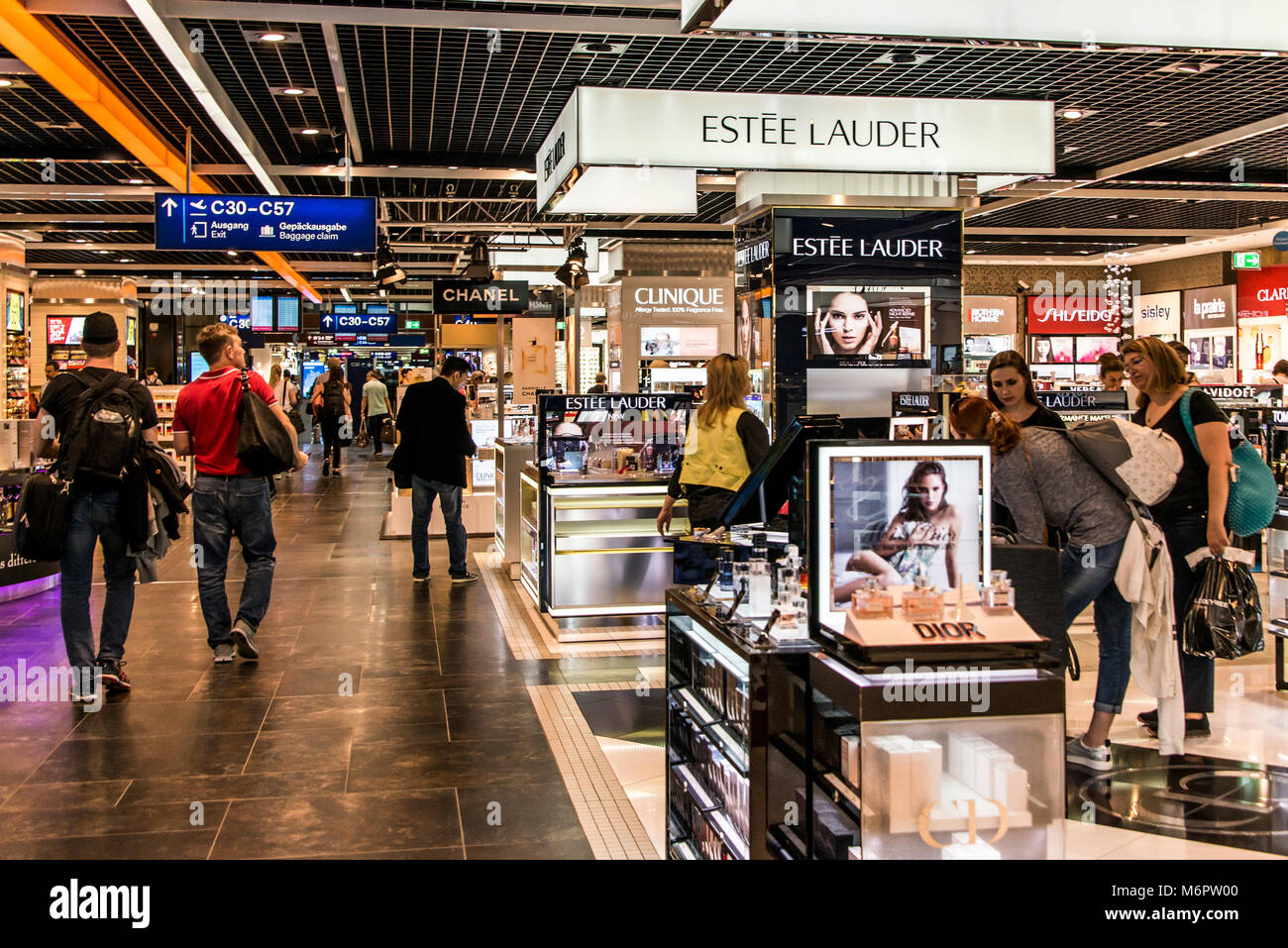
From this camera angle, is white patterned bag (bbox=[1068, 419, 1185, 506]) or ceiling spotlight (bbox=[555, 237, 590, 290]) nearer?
white patterned bag (bbox=[1068, 419, 1185, 506])

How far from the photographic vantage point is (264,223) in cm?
970

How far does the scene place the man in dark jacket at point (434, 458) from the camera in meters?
8.57

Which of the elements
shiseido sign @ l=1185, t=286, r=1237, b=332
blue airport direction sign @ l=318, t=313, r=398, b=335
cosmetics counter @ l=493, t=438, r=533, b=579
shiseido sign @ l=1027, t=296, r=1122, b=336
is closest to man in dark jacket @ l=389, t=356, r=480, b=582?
cosmetics counter @ l=493, t=438, r=533, b=579

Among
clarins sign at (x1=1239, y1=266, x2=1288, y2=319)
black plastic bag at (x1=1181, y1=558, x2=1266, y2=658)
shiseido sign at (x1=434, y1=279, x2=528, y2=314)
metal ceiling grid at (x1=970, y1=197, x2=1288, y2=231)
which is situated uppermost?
metal ceiling grid at (x1=970, y1=197, x2=1288, y2=231)

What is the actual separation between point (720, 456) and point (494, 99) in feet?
16.6

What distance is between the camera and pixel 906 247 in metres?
6.91

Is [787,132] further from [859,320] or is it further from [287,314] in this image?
[287,314]

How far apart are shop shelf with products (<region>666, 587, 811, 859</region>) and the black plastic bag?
2.39 metres

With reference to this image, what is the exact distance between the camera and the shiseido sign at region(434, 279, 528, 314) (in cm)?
1432

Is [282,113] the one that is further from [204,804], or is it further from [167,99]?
[204,804]

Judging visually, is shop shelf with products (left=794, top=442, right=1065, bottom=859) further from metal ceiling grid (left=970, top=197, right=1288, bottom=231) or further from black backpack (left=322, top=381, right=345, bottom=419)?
black backpack (left=322, top=381, right=345, bottom=419)

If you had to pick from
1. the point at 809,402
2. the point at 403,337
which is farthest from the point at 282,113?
the point at 403,337

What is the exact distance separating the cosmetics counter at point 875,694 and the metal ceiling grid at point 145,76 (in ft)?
22.0

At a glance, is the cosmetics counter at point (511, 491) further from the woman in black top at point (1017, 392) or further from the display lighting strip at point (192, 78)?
the woman in black top at point (1017, 392)
